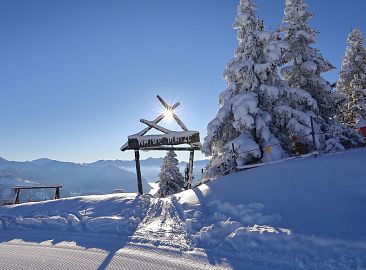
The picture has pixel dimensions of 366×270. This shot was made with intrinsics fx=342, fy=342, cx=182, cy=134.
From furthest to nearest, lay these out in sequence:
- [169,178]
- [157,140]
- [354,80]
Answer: [169,178] < [354,80] < [157,140]

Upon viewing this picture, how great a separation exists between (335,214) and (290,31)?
16350 millimetres

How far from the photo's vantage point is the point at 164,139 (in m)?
19.7

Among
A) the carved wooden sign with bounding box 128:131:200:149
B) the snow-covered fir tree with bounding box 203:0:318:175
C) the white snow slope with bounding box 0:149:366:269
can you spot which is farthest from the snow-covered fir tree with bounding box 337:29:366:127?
the white snow slope with bounding box 0:149:366:269

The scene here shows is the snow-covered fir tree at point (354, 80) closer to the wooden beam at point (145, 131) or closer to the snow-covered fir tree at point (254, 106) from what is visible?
the snow-covered fir tree at point (254, 106)

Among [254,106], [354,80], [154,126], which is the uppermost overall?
[354,80]

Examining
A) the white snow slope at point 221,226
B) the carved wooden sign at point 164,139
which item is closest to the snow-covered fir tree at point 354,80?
the carved wooden sign at point 164,139

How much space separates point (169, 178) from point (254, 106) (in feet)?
58.7

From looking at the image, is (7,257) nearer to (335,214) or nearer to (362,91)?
(335,214)

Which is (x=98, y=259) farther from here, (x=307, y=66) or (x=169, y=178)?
(x=169, y=178)

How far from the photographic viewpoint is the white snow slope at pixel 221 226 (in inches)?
269

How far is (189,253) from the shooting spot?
7.40 meters

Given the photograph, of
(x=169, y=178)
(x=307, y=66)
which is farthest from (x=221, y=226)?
(x=169, y=178)

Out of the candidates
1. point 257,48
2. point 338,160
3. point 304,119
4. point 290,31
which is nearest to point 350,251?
point 338,160

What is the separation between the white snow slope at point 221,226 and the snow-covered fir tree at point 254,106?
3.49 metres
